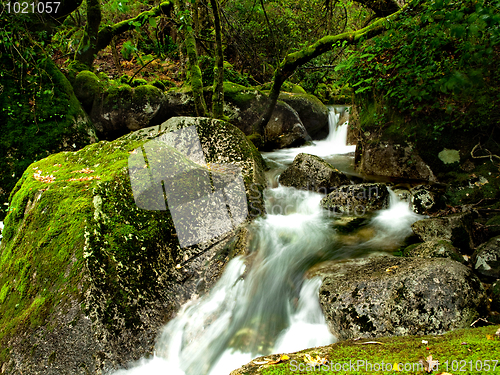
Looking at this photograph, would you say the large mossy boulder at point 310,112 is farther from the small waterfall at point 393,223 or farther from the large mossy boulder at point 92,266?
the large mossy boulder at point 92,266

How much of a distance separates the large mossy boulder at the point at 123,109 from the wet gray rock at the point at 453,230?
831 centimetres

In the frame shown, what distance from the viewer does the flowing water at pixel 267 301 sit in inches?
114

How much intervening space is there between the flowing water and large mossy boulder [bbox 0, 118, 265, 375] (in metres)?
0.22

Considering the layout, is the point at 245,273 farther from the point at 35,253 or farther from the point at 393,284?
the point at 35,253

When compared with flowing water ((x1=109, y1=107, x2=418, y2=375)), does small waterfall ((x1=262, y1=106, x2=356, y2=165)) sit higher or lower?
higher

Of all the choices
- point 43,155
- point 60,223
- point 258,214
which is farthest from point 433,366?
point 43,155

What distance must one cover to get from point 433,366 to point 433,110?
236 inches

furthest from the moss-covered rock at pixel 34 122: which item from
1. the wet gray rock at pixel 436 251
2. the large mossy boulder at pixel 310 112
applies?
the wet gray rock at pixel 436 251

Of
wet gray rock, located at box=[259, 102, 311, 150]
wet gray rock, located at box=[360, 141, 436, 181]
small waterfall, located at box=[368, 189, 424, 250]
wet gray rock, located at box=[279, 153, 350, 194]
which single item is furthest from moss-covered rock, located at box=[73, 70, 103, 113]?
small waterfall, located at box=[368, 189, 424, 250]

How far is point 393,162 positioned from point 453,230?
8.85 feet

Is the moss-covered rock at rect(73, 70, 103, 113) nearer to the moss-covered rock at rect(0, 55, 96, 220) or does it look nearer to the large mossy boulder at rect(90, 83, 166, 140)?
the large mossy boulder at rect(90, 83, 166, 140)

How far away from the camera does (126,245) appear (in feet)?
9.89

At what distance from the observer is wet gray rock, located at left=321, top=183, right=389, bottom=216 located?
546 cm

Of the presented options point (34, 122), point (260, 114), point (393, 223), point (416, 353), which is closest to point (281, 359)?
point (416, 353)
